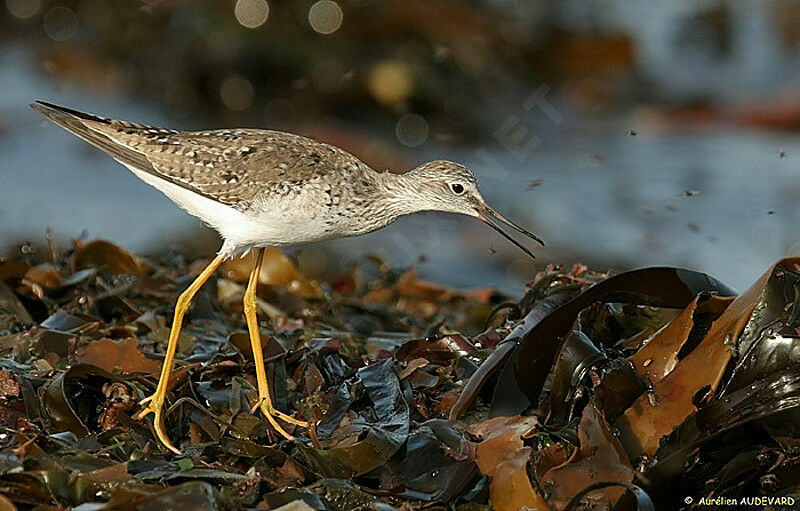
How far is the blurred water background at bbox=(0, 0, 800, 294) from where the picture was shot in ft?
25.3

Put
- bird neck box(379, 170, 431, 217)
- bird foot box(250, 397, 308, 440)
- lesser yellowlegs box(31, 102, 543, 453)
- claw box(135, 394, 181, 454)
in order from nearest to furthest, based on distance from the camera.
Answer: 1. claw box(135, 394, 181, 454)
2. bird foot box(250, 397, 308, 440)
3. lesser yellowlegs box(31, 102, 543, 453)
4. bird neck box(379, 170, 431, 217)

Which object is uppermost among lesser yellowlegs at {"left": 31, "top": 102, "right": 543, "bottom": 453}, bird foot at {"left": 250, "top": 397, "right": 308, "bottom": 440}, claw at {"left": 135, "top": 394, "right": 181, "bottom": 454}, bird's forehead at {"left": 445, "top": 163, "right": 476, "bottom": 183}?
bird's forehead at {"left": 445, "top": 163, "right": 476, "bottom": 183}

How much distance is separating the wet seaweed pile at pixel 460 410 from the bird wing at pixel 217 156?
599 millimetres

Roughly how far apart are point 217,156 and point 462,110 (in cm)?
538

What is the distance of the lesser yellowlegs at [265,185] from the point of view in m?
3.96

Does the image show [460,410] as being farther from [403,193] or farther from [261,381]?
[403,193]

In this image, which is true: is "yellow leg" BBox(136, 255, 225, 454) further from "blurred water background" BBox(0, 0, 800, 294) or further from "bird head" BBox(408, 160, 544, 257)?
"blurred water background" BBox(0, 0, 800, 294)

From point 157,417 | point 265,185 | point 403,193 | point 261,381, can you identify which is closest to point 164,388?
point 157,417

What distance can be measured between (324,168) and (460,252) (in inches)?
150

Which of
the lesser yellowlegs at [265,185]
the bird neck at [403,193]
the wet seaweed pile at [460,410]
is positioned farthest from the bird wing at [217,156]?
the wet seaweed pile at [460,410]

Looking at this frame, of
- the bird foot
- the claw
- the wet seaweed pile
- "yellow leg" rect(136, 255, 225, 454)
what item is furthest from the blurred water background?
the claw

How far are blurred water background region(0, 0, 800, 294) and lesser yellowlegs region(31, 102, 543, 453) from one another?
292 cm

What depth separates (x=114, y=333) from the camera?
4.13 metres

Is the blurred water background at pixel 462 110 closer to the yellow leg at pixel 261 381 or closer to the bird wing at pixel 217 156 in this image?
the bird wing at pixel 217 156
